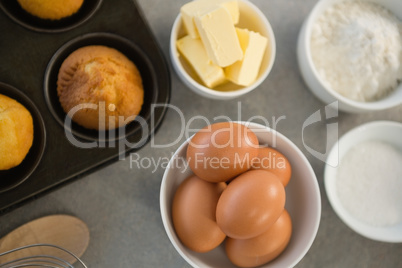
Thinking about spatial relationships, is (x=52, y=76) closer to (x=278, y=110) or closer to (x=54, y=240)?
(x=54, y=240)

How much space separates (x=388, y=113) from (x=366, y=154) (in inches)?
6.2

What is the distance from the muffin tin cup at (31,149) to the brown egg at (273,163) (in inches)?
18.3

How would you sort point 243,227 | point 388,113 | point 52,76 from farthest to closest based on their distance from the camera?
point 388,113 → point 52,76 → point 243,227

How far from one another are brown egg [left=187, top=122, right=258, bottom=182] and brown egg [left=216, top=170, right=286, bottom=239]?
4 cm

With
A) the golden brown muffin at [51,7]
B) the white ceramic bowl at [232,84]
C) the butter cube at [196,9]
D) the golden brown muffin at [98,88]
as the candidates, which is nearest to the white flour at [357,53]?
the white ceramic bowl at [232,84]

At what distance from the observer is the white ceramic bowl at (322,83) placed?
3.23 feet

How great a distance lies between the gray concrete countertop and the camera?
1.01 metres

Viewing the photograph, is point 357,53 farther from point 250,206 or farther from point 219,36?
point 250,206

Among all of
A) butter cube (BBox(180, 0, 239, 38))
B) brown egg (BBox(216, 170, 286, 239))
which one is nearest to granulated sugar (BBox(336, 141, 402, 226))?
brown egg (BBox(216, 170, 286, 239))

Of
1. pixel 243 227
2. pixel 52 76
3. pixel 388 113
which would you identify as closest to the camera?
pixel 243 227

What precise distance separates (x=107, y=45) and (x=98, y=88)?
0.13 meters

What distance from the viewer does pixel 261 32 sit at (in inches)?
40.0

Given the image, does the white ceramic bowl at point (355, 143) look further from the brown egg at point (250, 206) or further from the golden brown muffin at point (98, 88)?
the golden brown muffin at point (98, 88)

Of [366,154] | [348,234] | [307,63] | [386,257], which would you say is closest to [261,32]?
[307,63]
